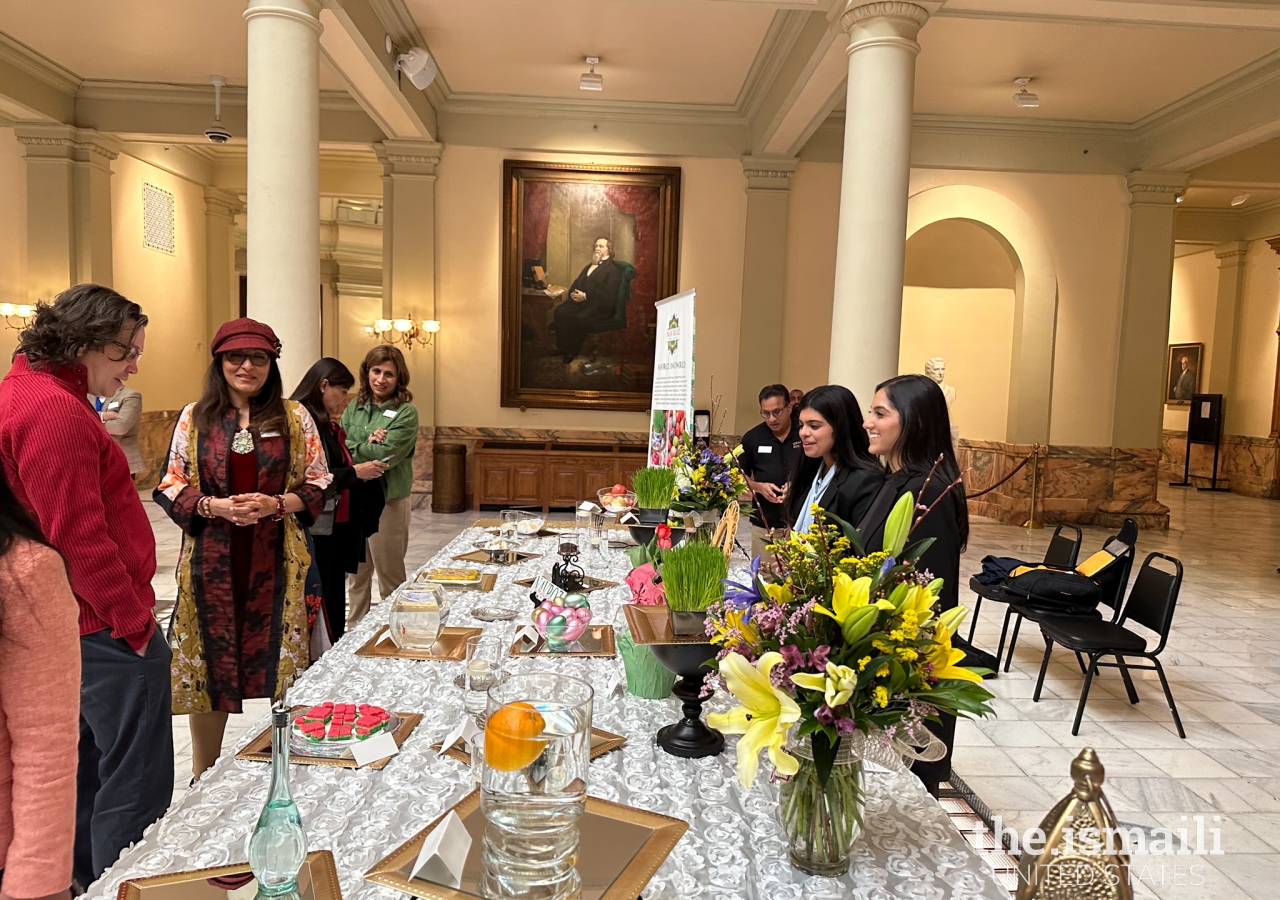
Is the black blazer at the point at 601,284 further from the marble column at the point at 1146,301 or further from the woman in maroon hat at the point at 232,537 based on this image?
the woman in maroon hat at the point at 232,537

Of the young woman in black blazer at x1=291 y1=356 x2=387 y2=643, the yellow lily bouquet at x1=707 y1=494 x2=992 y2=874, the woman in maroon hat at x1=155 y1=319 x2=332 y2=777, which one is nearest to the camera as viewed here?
the yellow lily bouquet at x1=707 y1=494 x2=992 y2=874

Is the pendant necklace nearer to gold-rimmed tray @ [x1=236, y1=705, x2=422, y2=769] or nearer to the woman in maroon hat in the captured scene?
the woman in maroon hat

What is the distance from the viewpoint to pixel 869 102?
5.63 metres

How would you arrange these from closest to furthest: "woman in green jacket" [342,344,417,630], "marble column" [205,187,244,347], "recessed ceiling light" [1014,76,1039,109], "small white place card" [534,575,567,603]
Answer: "small white place card" [534,575,567,603]
"woman in green jacket" [342,344,417,630]
"recessed ceiling light" [1014,76,1039,109]
"marble column" [205,187,244,347]

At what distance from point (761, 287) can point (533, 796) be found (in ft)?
32.9

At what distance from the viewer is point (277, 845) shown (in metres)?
1.16

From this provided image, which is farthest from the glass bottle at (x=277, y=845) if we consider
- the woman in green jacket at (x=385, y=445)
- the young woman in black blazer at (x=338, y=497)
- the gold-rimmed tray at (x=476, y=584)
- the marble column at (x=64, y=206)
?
→ the marble column at (x=64, y=206)

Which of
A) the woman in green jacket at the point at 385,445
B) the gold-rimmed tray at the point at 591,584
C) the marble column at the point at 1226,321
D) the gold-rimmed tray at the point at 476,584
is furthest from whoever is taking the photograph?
the marble column at the point at 1226,321

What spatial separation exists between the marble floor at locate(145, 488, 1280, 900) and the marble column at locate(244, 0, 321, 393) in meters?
2.10

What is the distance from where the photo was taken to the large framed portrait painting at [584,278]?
1066 centimetres

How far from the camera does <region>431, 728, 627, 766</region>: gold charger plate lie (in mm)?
1777

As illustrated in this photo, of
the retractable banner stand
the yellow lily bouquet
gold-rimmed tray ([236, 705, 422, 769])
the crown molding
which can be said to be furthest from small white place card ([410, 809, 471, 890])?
Result: the crown molding

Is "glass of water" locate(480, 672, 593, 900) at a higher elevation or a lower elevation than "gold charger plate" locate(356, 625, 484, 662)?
higher

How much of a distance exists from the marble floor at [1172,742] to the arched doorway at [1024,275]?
3.92m
